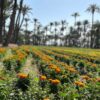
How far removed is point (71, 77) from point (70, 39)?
389 feet

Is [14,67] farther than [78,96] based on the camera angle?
Yes

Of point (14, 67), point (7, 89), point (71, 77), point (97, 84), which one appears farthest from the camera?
point (14, 67)

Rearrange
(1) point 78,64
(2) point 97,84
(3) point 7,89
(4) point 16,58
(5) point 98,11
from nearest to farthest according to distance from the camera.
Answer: (3) point 7,89 < (2) point 97,84 < (4) point 16,58 < (1) point 78,64 < (5) point 98,11

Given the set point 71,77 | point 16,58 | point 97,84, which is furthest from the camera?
point 16,58

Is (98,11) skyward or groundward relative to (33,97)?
skyward

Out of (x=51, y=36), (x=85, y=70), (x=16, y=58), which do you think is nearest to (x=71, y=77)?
(x=16, y=58)

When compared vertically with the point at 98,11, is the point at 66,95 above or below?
below

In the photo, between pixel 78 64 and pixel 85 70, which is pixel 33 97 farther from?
pixel 78 64

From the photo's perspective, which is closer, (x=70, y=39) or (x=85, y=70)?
(x=85, y=70)

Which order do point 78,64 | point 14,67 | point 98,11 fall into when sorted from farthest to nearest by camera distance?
1. point 98,11
2. point 78,64
3. point 14,67

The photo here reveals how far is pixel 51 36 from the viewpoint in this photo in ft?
422

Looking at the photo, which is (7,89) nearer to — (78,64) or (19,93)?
(19,93)

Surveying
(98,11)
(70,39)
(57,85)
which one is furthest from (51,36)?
(57,85)

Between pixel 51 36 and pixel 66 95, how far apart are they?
122 metres
